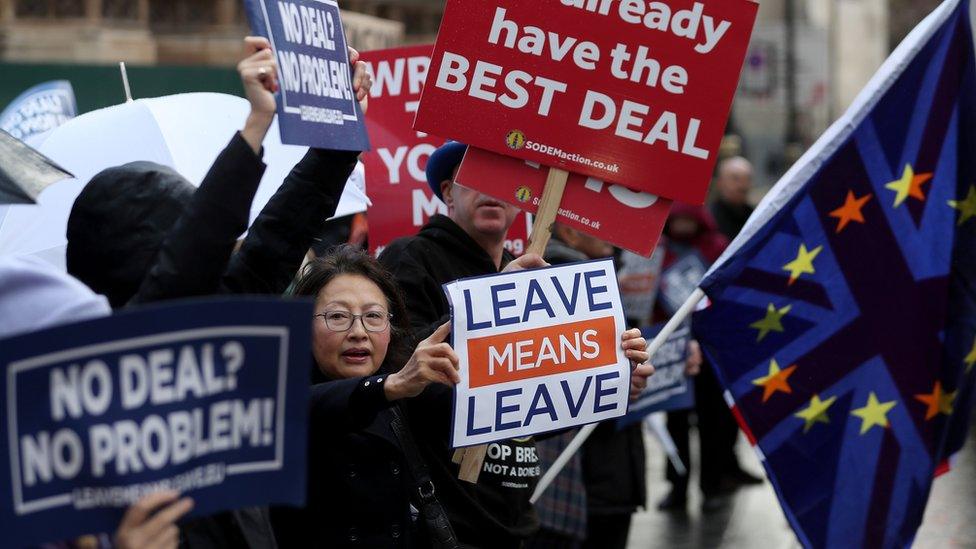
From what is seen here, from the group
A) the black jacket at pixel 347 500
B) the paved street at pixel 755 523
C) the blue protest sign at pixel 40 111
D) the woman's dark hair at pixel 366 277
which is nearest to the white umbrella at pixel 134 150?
the woman's dark hair at pixel 366 277

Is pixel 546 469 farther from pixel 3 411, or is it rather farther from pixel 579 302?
pixel 3 411

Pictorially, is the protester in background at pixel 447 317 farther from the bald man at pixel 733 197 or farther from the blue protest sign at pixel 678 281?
the bald man at pixel 733 197

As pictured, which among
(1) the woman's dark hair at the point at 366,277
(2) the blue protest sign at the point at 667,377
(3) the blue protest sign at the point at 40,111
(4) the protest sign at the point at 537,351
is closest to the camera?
(4) the protest sign at the point at 537,351

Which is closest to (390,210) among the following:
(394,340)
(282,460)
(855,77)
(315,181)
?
(394,340)

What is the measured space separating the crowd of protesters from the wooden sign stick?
2.8 inches

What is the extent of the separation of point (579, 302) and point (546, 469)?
2118mm

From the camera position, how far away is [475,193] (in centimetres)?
474

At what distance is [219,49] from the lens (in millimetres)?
15211

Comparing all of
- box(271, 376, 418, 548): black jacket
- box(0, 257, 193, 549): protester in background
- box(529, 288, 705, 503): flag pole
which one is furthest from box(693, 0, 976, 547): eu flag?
box(0, 257, 193, 549): protester in background

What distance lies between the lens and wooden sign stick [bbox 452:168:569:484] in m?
4.05

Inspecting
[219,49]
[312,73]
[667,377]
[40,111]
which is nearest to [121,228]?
[312,73]

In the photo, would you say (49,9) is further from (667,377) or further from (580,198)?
(580,198)

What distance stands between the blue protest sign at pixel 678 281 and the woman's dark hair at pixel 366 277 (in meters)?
6.05

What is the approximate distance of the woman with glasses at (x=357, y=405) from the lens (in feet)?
11.5
